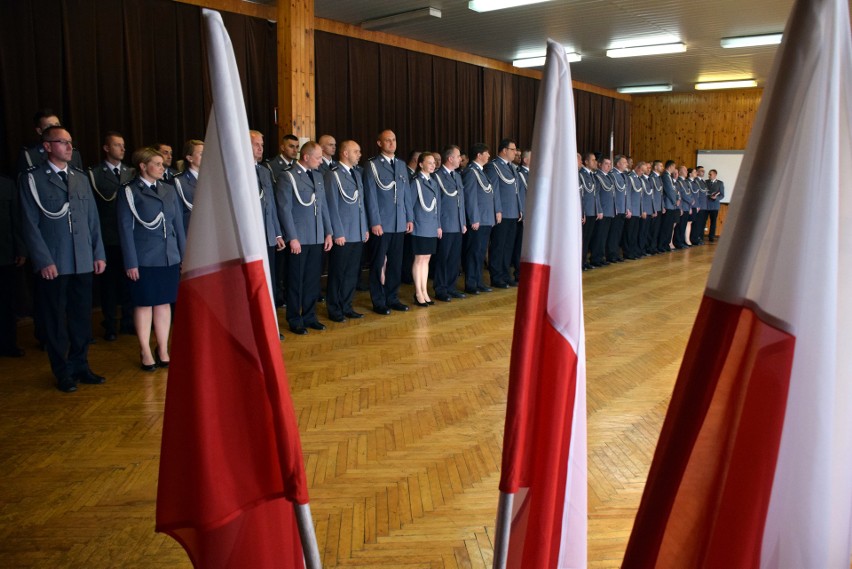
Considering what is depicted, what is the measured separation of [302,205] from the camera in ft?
17.7

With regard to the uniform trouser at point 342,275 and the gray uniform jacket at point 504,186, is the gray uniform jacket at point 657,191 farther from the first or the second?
the uniform trouser at point 342,275

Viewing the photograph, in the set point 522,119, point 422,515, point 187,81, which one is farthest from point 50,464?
point 522,119

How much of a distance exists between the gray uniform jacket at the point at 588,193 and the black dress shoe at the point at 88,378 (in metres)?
6.92

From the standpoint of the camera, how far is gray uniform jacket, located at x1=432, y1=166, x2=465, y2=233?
687 centimetres

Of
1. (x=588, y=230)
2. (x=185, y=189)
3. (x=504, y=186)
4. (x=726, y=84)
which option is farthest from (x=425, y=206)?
(x=726, y=84)

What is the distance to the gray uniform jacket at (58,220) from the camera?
12.7 feet

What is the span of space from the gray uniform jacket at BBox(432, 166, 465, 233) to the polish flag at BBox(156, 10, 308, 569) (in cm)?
571

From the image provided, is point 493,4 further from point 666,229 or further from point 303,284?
point 666,229

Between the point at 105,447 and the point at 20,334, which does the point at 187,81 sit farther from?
the point at 105,447

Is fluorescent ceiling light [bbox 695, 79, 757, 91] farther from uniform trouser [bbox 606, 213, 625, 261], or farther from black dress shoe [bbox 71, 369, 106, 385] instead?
black dress shoe [bbox 71, 369, 106, 385]

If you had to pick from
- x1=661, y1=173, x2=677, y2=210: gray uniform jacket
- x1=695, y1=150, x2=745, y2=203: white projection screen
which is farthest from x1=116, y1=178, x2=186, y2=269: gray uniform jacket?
x1=695, y1=150, x2=745, y2=203: white projection screen

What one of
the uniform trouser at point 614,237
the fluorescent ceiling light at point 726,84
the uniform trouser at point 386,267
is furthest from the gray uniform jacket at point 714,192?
the uniform trouser at point 386,267

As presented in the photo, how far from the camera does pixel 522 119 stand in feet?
40.0

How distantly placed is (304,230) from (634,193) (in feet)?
23.0
